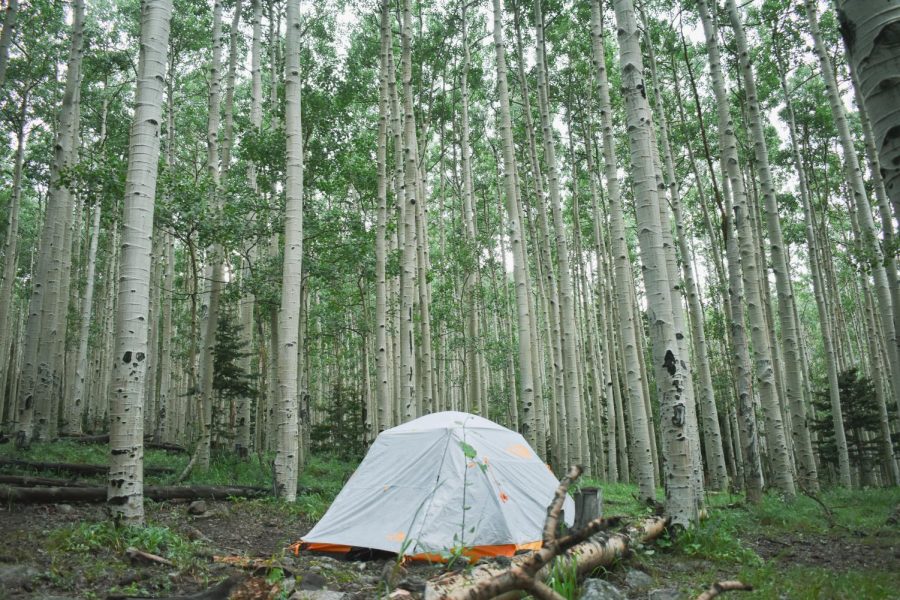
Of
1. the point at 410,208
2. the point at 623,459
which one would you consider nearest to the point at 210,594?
the point at 410,208

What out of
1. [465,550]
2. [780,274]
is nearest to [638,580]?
[465,550]

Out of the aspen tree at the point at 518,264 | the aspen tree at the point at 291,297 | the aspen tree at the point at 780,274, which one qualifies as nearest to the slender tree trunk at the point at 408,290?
the aspen tree at the point at 518,264

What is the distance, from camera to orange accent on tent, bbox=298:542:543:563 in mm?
5367

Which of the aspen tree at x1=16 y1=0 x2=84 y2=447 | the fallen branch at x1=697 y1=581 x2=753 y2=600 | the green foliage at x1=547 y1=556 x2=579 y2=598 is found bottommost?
the green foliage at x1=547 y1=556 x2=579 y2=598

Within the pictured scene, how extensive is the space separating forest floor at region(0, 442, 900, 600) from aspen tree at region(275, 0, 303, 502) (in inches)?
30.7

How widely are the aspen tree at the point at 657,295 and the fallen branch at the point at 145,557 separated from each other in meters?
4.33

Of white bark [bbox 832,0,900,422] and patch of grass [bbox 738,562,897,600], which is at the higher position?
white bark [bbox 832,0,900,422]

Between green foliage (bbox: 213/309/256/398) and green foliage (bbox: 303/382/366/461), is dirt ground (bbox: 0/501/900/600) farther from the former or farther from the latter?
green foliage (bbox: 303/382/366/461)

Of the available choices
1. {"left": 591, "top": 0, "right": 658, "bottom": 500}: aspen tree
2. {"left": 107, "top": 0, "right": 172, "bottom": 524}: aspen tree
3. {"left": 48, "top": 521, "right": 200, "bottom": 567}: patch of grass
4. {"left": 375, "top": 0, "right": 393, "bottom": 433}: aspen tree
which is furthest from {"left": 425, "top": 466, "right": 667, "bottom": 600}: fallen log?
{"left": 375, "top": 0, "right": 393, "bottom": 433}: aspen tree

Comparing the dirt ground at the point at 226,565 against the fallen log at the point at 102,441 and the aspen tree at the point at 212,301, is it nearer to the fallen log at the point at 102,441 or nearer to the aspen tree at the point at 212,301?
the aspen tree at the point at 212,301

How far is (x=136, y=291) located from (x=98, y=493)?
10.5 ft

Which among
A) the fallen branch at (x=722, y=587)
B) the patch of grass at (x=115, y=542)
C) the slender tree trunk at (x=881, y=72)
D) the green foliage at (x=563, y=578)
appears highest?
the slender tree trunk at (x=881, y=72)

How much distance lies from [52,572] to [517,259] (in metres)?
9.25

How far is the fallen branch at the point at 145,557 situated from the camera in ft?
13.8
